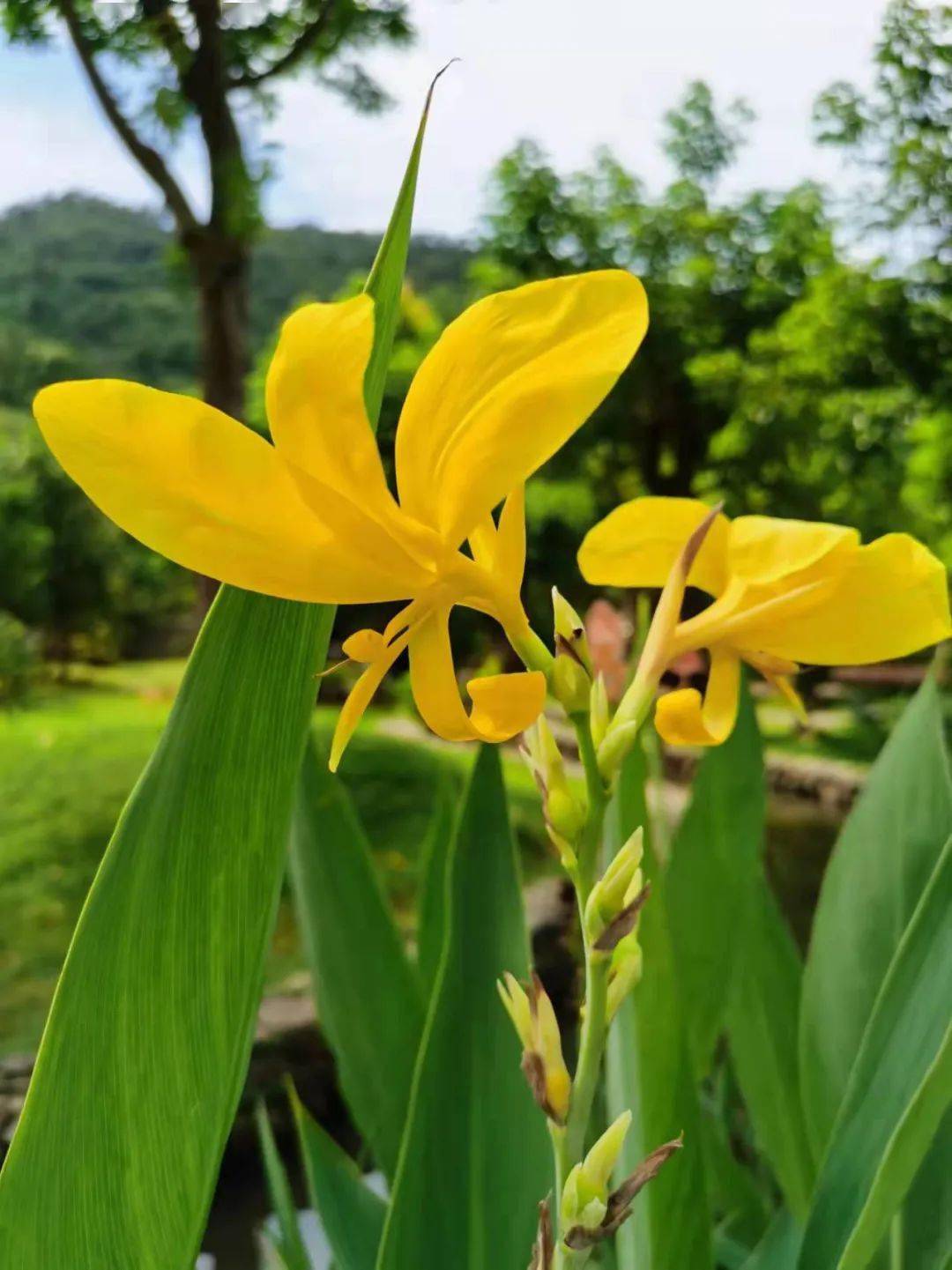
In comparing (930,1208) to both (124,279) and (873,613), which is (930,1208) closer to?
(873,613)

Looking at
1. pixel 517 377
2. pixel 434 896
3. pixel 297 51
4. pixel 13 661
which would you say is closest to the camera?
pixel 517 377

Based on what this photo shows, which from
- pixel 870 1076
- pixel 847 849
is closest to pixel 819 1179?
Answer: pixel 870 1076

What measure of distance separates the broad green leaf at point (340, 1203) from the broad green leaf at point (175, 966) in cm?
22

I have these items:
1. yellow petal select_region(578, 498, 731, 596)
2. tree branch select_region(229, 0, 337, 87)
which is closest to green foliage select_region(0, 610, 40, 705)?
tree branch select_region(229, 0, 337, 87)

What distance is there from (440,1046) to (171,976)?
0.51 ft

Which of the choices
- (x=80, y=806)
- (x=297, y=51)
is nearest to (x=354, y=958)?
(x=297, y=51)

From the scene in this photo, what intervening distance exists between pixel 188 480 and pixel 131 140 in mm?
2175

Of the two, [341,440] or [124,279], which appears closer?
[341,440]

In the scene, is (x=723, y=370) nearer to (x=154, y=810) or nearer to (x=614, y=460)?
(x=614, y=460)

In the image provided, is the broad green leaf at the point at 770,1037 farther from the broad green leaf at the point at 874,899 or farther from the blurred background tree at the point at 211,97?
the blurred background tree at the point at 211,97

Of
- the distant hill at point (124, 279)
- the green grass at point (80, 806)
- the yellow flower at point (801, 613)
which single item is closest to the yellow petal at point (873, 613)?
the yellow flower at point (801, 613)

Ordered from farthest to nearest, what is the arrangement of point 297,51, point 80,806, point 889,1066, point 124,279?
1. point 124,279
2. point 80,806
3. point 297,51
4. point 889,1066

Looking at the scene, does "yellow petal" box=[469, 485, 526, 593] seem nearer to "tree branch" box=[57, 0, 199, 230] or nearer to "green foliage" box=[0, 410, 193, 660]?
"tree branch" box=[57, 0, 199, 230]

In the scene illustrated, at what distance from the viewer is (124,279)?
13.8 feet
